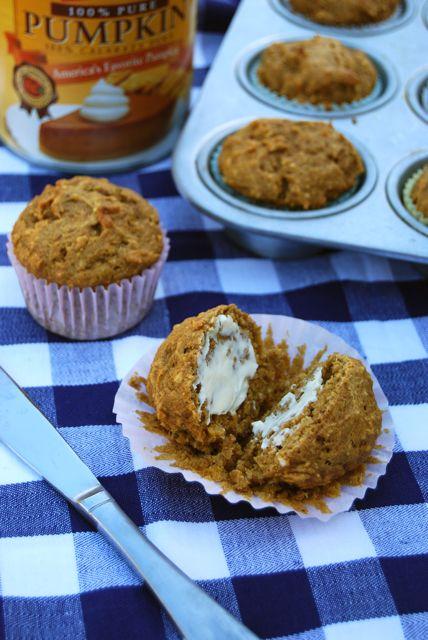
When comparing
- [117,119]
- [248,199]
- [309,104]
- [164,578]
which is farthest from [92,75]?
[164,578]

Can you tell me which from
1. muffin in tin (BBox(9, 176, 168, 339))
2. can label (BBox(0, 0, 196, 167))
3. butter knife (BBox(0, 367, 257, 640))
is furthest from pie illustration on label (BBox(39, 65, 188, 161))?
butter knife (BBox(0, 367, 257, 640))

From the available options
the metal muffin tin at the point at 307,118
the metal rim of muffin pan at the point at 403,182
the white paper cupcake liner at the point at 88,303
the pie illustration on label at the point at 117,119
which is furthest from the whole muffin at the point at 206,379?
the pie illustration on label at the point at 117,119

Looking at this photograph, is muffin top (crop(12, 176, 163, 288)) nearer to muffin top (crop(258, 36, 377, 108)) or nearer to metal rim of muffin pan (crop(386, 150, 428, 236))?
metal rim of muffin pan (crop(386, 150, 428, 236))

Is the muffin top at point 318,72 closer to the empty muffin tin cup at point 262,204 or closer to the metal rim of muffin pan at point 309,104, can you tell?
the metal rim of muffin pan at point 309,104

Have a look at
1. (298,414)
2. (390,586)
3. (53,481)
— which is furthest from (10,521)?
(390,586)

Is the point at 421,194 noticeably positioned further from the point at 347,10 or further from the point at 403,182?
the point at 347,10
